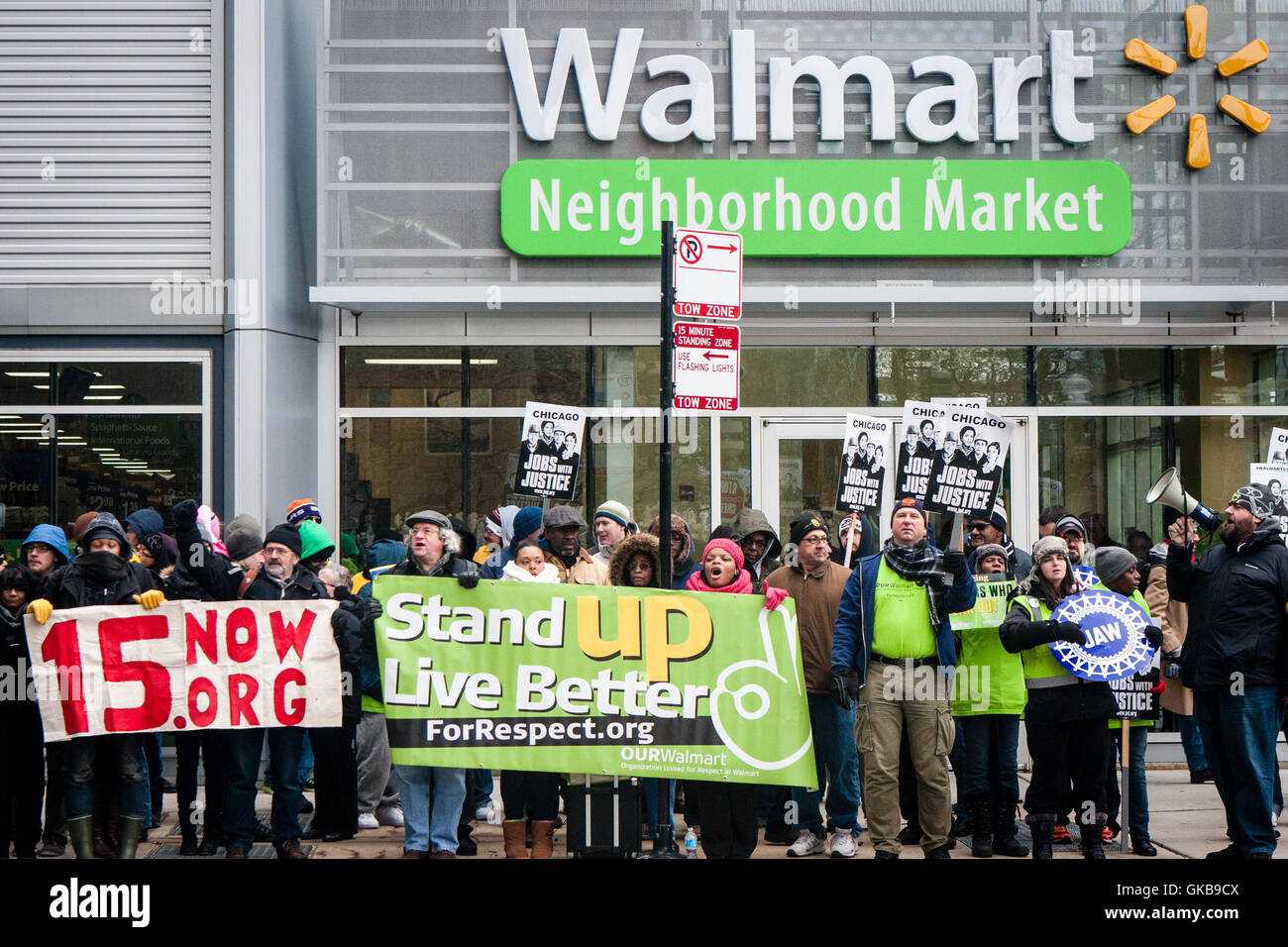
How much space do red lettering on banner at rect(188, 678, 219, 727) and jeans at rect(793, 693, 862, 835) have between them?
149 inches

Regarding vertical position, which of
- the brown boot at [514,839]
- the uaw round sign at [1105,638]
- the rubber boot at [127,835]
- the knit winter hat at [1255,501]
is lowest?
the brown boot at [514,839]

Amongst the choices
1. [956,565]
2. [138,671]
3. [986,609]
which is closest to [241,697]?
[138,671]

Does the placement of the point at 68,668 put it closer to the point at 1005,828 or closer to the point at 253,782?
the point at 253,782

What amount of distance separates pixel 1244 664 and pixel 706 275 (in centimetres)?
404

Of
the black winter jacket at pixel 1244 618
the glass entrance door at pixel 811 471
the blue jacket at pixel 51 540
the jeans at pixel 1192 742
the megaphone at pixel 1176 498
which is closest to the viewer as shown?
the black winter jacket at pixel 1244 618

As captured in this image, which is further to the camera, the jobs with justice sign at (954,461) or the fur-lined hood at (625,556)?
the jobs with justice sign at (954,461)

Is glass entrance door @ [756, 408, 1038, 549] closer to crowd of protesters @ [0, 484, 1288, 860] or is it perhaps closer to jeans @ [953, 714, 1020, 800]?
crowd of protesters @ [0, 484, 1288, 860]

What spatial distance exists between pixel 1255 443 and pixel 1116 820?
5337mm

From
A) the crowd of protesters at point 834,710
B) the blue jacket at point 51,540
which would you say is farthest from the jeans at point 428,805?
the blue jacket at point 51,540

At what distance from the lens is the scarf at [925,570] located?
791 centimetres

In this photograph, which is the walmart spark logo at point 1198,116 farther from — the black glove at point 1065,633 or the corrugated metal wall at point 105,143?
the corrugated metal wall at point 105,143

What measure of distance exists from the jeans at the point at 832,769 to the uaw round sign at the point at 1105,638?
1.53 meters

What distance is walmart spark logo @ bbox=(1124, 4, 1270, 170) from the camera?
1241 centimetres

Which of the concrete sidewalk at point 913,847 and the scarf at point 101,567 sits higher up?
the scarf at point 101,567
